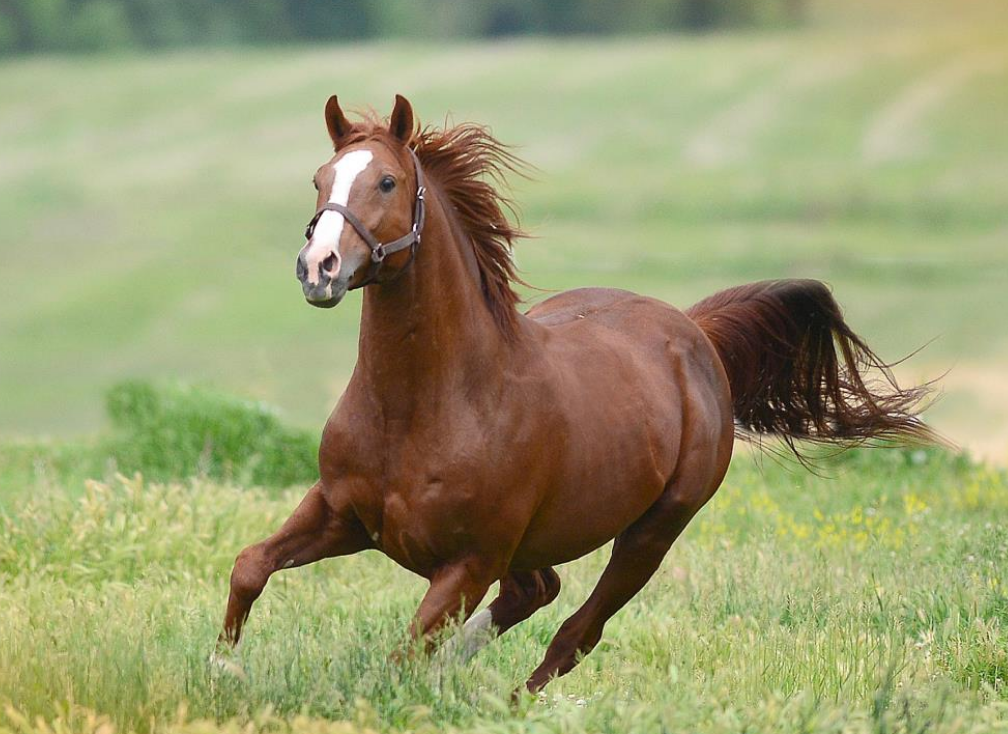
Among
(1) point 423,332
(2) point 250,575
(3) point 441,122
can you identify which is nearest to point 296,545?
(2) point 250,575

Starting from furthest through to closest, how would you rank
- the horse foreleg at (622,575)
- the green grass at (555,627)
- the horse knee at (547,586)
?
the horse knee at (547,586), the horse foreleg at (622,575), the green grass at (555,627)

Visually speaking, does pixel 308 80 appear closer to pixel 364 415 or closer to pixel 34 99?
pixel 34 99

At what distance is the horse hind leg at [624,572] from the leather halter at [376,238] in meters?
1.65

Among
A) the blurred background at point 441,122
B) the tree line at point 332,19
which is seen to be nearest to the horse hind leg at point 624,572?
the blurred background at point 441,122

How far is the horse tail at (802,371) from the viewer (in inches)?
273

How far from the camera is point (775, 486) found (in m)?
10.4

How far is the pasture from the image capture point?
4.70 meters

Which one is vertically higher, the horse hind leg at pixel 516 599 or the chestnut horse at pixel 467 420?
the chestnut horse at pixel 467 420

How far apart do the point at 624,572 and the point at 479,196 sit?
1.61m

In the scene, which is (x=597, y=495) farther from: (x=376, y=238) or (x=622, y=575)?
(x=376, y=238)

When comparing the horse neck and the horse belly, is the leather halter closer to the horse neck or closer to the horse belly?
the horse neck

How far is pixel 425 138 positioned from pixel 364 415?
925 mm

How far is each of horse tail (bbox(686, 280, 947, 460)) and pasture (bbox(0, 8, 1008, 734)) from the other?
70cm

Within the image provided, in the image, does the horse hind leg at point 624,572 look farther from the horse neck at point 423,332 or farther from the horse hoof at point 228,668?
the horse hoof at point 228,668
